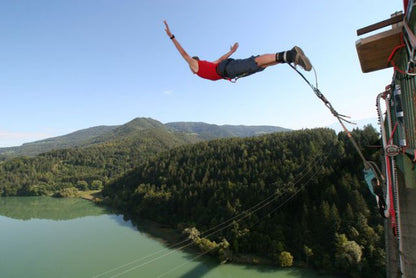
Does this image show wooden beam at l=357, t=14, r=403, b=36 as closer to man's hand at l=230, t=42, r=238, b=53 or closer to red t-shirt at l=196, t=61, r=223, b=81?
man's hand at l=230, t=42, r=238, b=53

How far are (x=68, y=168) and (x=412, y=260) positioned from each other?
11002 centimetres

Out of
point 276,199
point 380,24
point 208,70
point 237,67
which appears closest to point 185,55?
point 208,70

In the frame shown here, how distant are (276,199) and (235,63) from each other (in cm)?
3612

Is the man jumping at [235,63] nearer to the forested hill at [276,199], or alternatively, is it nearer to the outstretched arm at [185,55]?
the outstretched arm at [185,55]

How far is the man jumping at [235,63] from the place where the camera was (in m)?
2.31

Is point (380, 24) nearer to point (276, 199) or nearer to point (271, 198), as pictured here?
point (276, 199)

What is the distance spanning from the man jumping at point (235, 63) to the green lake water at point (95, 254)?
85.2ft

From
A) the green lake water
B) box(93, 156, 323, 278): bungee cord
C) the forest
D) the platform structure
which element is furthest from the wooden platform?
box(93, 156, 323, 278): bungee cord

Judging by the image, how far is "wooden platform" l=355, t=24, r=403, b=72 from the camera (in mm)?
2202

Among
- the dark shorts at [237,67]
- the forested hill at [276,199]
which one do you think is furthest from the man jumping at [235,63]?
the forested hill at [276,199]

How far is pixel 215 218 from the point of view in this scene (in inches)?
1398

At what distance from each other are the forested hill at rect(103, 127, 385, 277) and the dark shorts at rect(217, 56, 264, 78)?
2654 centimetres

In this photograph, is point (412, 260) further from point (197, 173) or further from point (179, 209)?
point (197, 173)

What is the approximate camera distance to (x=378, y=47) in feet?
7.85
